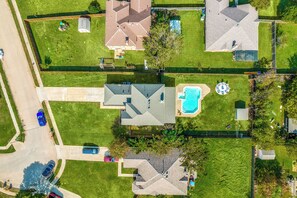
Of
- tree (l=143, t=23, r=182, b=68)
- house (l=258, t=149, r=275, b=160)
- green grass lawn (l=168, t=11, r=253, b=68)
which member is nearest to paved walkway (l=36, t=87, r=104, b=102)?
tree (l=143, t=23, r=182, b=68)

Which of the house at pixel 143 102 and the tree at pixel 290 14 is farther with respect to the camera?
the tree at pixel 290 14

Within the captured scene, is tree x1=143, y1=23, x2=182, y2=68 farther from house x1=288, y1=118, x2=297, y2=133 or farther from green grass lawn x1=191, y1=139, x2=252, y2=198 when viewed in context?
house x1=288, y1=118, x2=297, y2=133

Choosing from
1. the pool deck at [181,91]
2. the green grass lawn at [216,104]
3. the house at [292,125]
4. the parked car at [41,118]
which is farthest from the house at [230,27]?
the parked car at [41,118]

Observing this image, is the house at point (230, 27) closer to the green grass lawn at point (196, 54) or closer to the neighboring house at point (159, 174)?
the green grass lawn at point (196, 54)

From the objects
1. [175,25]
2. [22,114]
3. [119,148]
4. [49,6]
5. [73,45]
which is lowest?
[119,148]

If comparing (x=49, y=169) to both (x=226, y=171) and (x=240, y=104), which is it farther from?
(x=240, y=104)

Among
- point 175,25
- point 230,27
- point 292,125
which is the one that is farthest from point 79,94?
point 292,125
